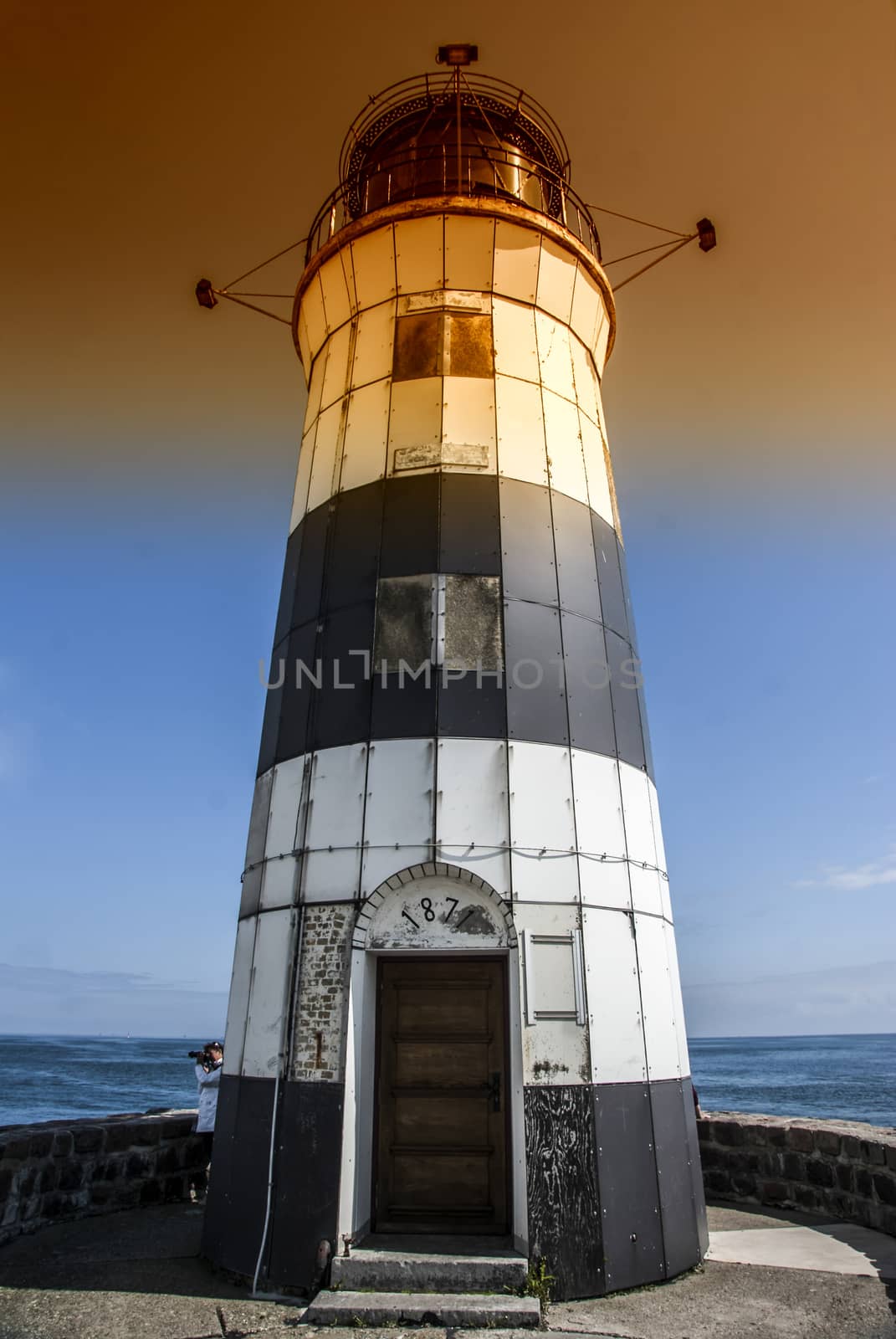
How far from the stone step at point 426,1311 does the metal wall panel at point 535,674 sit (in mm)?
3964

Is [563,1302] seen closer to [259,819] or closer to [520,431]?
[259,819]

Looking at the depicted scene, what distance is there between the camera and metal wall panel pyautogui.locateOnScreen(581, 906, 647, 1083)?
19.6ft

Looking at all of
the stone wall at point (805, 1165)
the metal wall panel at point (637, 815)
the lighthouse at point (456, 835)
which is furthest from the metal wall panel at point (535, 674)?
the stone wall at point (805, 1165)

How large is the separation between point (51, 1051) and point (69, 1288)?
9919 centimetres

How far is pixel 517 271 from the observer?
29.8 feet

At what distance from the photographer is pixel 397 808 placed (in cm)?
653

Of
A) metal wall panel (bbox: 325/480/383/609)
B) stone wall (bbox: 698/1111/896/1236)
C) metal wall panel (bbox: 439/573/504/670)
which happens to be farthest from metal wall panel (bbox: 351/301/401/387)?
stone wall (bbox: 698/1111/896/1236)

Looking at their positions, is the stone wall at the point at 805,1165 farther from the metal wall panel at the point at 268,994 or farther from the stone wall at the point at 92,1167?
the stone wall at the point at 92,1167

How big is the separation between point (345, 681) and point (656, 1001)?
156 inches

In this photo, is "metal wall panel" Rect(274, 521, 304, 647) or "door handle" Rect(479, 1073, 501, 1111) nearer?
"door handle" Rect(479, 1073, 501, 1111)

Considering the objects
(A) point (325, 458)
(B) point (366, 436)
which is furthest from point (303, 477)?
(B) point (366, 436)

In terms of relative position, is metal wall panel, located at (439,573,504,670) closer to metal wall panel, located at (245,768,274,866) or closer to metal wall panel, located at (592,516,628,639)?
metal wall panel, located at (592,516,628,639)

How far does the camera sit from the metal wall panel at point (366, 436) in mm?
8281

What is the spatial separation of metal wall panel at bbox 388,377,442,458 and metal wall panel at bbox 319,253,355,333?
1683 mm
